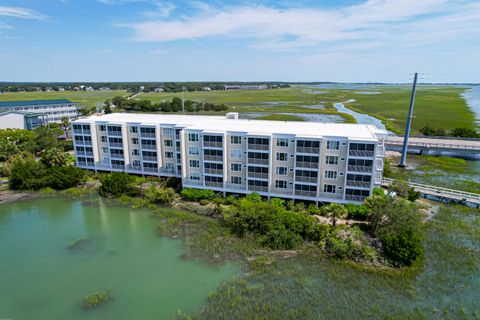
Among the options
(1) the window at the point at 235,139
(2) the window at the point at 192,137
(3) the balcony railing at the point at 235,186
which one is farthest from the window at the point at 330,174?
(2) the window at the point at 192,137

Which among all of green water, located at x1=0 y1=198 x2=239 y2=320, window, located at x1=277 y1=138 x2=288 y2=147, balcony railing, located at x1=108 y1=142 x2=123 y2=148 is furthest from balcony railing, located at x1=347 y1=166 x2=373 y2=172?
balcony railing, located at x1=108 y1=142 x2=123 y2=148

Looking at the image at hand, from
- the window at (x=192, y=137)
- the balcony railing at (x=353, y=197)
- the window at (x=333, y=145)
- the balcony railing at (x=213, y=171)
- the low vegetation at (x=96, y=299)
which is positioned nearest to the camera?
the low vegetation at (x=96, y=299)

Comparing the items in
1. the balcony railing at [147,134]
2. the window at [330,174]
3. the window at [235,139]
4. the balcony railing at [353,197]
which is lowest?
the balcony railing at [353,197]

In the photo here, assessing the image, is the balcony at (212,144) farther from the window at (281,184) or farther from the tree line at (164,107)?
the tree line at (164,107)

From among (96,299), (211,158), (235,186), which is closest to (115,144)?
(211,158)

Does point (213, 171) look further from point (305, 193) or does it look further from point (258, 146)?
point (305, 193)

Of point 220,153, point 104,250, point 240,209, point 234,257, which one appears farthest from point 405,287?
point 104,250
